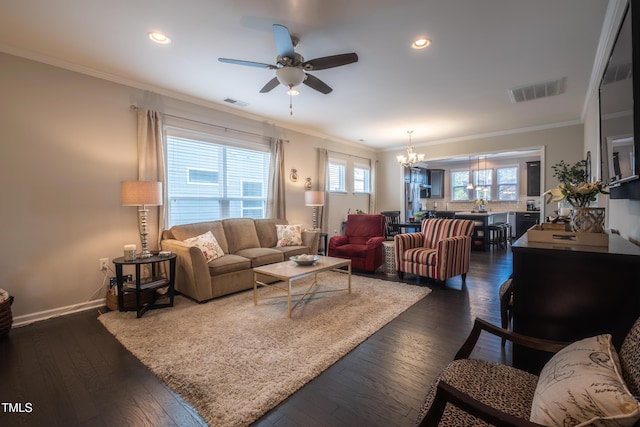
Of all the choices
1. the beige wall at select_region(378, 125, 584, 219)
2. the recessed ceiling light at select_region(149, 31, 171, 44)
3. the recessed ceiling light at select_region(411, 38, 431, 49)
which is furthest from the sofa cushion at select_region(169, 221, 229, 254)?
the beige wall at select_region(378, 125, 584, 219)

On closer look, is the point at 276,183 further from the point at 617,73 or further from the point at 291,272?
the point at 617,73

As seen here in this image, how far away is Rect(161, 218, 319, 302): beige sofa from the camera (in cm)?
341

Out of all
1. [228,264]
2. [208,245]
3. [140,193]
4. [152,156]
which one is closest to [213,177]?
[152,156]

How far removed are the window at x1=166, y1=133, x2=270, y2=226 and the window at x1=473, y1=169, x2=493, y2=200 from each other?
24.4 feet

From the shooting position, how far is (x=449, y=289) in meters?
3.94

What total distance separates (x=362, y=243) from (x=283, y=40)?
143 inches

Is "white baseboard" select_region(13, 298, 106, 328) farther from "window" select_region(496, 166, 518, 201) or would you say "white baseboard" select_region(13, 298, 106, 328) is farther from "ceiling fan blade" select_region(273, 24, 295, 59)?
"window" select_region(496, 166, 518, 201)

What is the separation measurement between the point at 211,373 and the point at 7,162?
9.72 ft

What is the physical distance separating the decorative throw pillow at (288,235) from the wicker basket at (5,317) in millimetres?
3101

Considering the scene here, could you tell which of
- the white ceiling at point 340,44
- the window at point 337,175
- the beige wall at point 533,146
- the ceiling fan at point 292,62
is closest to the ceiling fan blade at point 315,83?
the ceiling fan at point 292,62

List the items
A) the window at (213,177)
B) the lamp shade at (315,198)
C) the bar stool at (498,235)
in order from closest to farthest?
the window at (213,177), the lamp shade at (315,198), the bar stool at (498,235)

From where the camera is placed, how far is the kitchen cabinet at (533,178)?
8219mm

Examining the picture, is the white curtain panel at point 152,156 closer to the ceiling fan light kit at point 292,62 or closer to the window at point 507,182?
the ceiling fan light kit at point 292,62

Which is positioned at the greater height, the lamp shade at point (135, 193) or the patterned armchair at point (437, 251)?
the lamp shade at point (135, 193)
